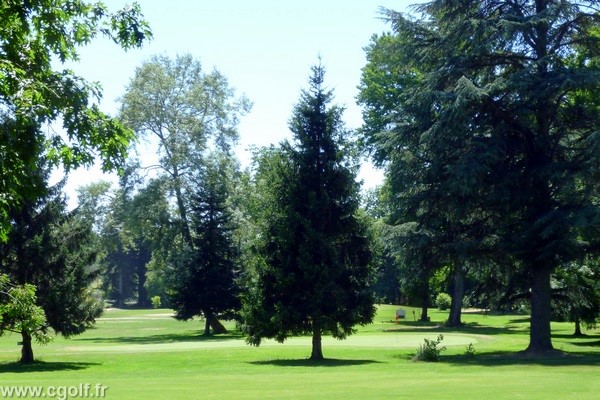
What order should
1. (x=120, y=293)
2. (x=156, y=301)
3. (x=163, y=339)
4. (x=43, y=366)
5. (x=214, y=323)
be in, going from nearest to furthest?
1. (x=43, y=366)
2. (x=163, y=339)
3. (x=214, y=323)
4. (x=156, y=301)
5. (x=120, y=293)

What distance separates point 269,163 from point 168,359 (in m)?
8.95

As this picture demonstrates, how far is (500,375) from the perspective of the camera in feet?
76.5

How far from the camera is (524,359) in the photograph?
29.9 m

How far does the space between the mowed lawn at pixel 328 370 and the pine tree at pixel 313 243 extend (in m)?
1.62

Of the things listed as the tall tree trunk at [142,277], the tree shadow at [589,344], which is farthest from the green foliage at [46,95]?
the tall tree trunk at [142,277]

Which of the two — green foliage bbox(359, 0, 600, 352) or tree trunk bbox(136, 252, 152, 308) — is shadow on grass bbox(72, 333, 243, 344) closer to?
green foliage bbox(359, 0, 600, 352)

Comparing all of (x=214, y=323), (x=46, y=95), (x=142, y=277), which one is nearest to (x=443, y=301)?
(x=214, y=323)

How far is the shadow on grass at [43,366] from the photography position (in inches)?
1228

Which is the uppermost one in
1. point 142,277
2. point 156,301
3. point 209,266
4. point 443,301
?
point 142,277

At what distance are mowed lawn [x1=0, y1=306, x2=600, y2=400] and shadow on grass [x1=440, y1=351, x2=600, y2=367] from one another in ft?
0.12

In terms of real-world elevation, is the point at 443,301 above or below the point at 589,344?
above

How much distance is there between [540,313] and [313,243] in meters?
9.80

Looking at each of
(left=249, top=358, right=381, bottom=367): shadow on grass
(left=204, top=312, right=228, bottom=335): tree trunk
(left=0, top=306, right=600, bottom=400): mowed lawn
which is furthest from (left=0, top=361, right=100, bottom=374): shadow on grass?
(left=204, top=312, right=228, bottom=335): tree trunk

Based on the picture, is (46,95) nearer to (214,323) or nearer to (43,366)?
(43,366)
